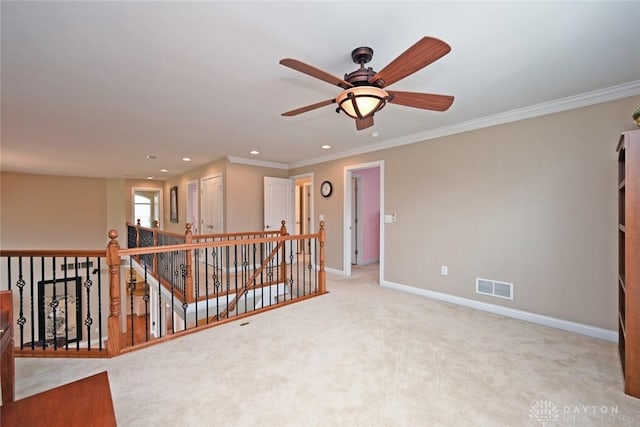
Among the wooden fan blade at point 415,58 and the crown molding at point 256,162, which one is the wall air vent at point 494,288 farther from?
the crown molding at point 256,162

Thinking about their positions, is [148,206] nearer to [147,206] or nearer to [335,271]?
[147,206]

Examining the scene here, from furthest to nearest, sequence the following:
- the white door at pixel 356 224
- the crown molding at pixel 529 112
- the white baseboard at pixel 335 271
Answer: the white door at pixel 356 224 → the white baseboard at pixel 335 271 → the crown molding at pixel 529 112

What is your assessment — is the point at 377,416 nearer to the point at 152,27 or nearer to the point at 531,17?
the point at 531,17

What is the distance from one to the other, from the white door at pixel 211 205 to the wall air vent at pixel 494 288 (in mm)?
4722

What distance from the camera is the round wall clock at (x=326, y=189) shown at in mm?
5340

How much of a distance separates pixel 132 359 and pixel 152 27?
2471mm

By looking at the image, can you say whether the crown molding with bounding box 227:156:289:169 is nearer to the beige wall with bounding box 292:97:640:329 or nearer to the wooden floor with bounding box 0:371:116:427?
the beige wall with bounding box 292:97:640:329

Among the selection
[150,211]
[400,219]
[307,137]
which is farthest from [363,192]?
[150,211]

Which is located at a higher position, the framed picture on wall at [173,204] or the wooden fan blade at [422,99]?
the wooden fan blade at [422,99]

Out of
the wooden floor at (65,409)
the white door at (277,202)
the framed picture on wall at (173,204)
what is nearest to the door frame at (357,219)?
the white door at (277,202)

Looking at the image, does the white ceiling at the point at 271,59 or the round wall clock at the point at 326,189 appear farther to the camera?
the round wall clock at the point at 326,189

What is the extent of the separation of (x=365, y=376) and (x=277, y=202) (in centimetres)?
443

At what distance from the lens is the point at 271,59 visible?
199cm

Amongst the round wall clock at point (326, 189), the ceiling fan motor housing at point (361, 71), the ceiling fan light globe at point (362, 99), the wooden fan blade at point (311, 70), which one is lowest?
the round wall clock at point (326, 189)
